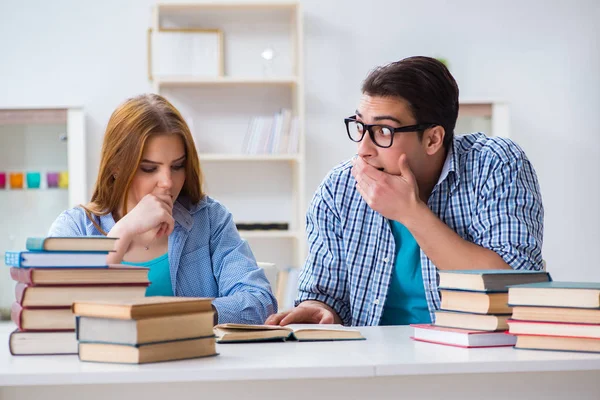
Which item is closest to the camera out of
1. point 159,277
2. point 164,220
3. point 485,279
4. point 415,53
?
point 485,279

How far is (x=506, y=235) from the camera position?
1.99m

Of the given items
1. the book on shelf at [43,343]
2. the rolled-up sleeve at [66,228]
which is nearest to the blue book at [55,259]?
the book on shelf at [43,343]

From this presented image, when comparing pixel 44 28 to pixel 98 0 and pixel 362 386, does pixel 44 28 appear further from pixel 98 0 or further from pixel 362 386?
pixel 362 386

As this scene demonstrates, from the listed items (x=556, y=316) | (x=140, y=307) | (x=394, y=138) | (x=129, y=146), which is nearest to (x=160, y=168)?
(x=129, y=146)

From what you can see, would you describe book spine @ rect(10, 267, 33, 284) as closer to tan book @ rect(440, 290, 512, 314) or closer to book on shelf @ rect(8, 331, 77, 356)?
book on shelf @ rect(8, 331, 77, 356)

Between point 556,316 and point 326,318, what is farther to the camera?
point 326,318

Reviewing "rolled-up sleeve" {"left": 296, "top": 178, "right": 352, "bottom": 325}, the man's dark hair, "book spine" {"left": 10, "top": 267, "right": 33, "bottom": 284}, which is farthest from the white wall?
"book spine" {"left": 10, "top": 267, "right": 33, "bottom": 284}

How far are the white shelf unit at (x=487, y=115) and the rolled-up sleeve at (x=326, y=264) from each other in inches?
102

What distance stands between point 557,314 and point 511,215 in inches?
26.0

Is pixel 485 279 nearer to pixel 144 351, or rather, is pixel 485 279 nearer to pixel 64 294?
pixel 144 351

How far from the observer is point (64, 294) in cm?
134

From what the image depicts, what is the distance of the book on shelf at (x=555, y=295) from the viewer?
1.36 m

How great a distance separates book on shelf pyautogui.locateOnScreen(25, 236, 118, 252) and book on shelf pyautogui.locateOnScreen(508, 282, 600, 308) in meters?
0.70

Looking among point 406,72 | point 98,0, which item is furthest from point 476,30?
point 406,72
